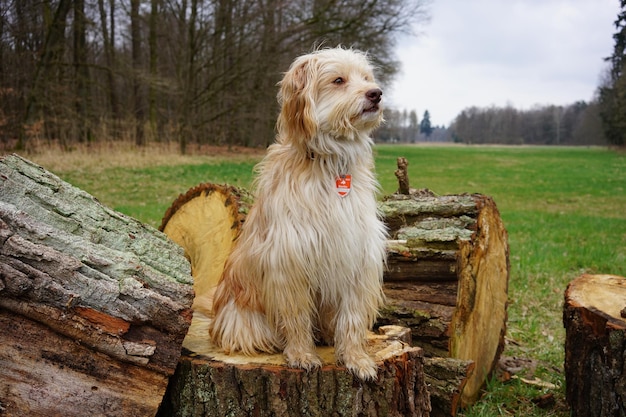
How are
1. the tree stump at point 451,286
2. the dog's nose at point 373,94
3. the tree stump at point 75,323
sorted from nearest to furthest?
1. the tree stump at point 75,323
2. the dog's nose at point 373,94
3. the tree stump at point 451,286

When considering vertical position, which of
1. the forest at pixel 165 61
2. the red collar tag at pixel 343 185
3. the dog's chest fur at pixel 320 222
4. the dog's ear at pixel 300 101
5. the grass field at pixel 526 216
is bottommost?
the grass field at pixel 526 216

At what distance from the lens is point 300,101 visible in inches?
106

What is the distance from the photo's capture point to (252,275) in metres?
2.80

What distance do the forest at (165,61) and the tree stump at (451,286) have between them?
13.3 m

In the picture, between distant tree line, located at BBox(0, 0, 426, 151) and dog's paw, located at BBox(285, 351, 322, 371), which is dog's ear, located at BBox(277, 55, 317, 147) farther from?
distant tree line, located at BBox(0, 0, 426, 151)

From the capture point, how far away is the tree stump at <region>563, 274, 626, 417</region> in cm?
315

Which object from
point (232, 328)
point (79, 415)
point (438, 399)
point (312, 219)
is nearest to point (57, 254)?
point (79, 415)

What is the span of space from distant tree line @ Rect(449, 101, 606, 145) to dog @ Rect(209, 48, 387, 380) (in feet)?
362

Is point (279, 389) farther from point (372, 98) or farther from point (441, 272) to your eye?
point (441, 272)

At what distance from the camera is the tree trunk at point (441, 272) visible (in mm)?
3578

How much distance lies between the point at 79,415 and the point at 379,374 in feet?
4.50

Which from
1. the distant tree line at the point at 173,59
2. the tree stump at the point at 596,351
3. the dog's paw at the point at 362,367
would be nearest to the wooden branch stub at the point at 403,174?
the tree stump at the point at 596,351

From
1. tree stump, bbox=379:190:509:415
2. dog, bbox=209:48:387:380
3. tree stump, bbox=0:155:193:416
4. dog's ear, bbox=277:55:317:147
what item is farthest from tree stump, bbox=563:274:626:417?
tree stump, bbox=0:155:193:416

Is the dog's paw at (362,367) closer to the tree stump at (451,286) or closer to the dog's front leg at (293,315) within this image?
the dog's front leg at (293,315)
